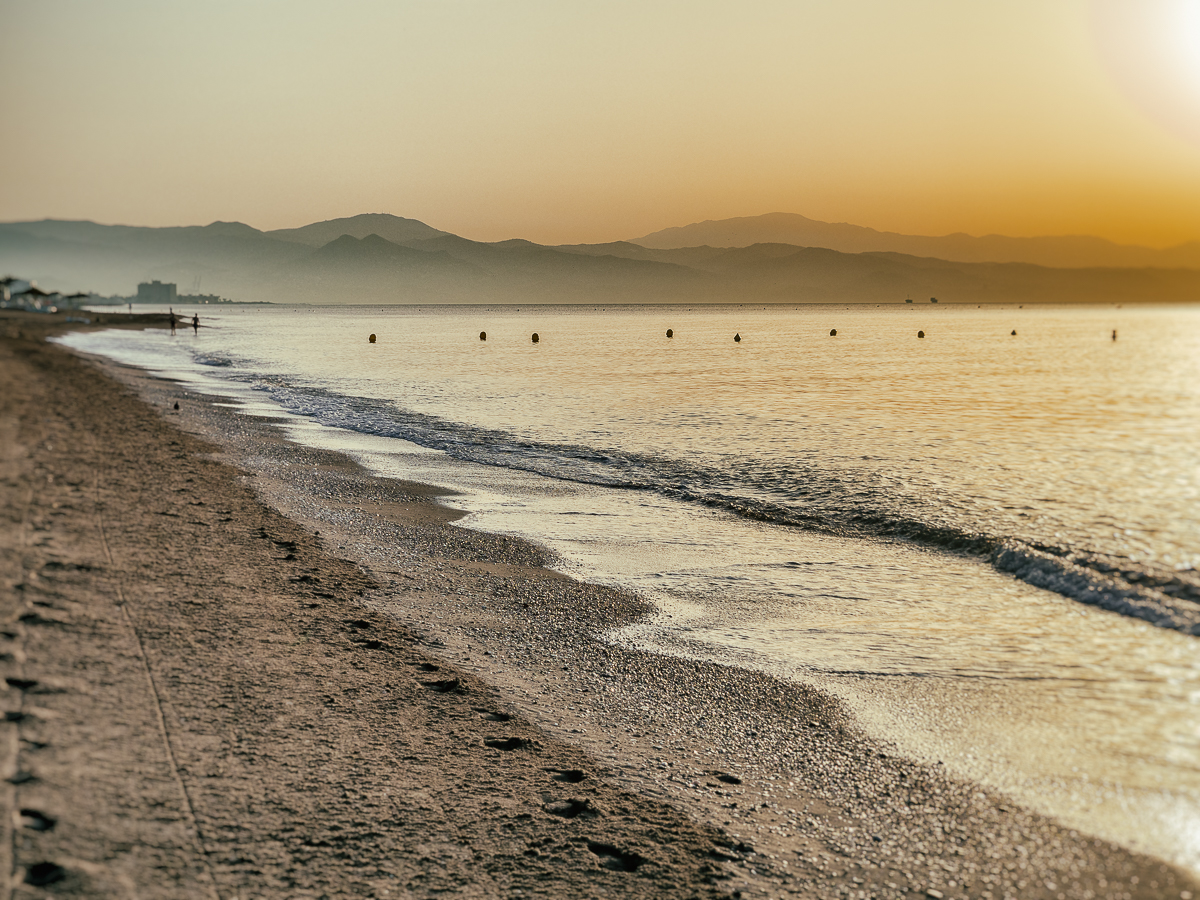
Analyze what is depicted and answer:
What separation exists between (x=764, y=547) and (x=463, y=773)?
7418 mm

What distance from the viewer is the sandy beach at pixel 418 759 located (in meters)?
3.95

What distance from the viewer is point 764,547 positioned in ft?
38.2

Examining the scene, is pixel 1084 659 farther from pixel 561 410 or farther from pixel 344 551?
pixel 561 410

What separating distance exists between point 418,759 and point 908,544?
29.8ft

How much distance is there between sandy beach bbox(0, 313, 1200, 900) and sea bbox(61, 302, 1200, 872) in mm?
694

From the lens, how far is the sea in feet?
19.7

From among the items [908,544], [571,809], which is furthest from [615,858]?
[908,544]

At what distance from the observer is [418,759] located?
506 cm

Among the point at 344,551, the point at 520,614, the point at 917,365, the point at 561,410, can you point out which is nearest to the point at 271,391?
the point at 561,410

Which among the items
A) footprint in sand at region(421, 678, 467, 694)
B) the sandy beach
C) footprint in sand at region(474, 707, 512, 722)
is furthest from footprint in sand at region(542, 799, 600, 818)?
footprint in sand at region(421, 678, 467, 694)

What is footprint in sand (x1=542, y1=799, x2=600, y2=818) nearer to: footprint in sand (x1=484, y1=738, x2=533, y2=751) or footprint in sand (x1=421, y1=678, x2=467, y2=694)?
footprint in sand (x1=484, y1=738, x2=533, y2=751)

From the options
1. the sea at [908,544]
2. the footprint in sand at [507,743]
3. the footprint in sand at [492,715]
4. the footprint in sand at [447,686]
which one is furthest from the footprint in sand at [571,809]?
the sea at [908,544]

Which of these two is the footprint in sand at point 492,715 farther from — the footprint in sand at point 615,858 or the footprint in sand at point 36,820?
the footprint in sand at point 36,820

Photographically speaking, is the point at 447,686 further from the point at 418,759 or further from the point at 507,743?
the point at 418,759
